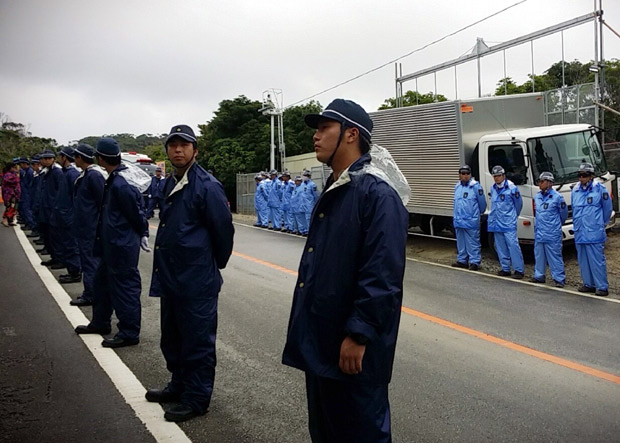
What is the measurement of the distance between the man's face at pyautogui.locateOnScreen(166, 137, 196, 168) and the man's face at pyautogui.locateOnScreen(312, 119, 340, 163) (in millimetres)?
1789

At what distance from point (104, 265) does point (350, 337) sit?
13.7ft

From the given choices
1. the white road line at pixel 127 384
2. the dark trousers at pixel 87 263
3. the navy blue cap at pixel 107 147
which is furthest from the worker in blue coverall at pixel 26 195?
the navy blue cap at pixel 107 147

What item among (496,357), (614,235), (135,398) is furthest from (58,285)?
(614,235)

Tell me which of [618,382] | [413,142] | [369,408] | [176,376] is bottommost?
[618,382]

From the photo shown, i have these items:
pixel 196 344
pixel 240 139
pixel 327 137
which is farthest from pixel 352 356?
pixel 240 139

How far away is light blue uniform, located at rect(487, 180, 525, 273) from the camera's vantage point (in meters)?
10.6

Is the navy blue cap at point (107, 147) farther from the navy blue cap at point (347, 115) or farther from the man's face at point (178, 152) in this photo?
the navy blue cap at point (347, 115)

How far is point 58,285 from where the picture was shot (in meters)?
9.02

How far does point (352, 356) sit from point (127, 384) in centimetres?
292

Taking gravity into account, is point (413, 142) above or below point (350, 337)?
above

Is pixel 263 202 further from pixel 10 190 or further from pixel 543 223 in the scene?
pixel 543 223

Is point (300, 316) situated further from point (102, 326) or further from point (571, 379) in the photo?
point (102, 326)

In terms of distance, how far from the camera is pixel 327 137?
9.37 feet

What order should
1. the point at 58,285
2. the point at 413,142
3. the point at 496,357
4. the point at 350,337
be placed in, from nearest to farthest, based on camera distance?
the point at 350,337
the point at 496,357
the point at 58,285
the point at 413,142
